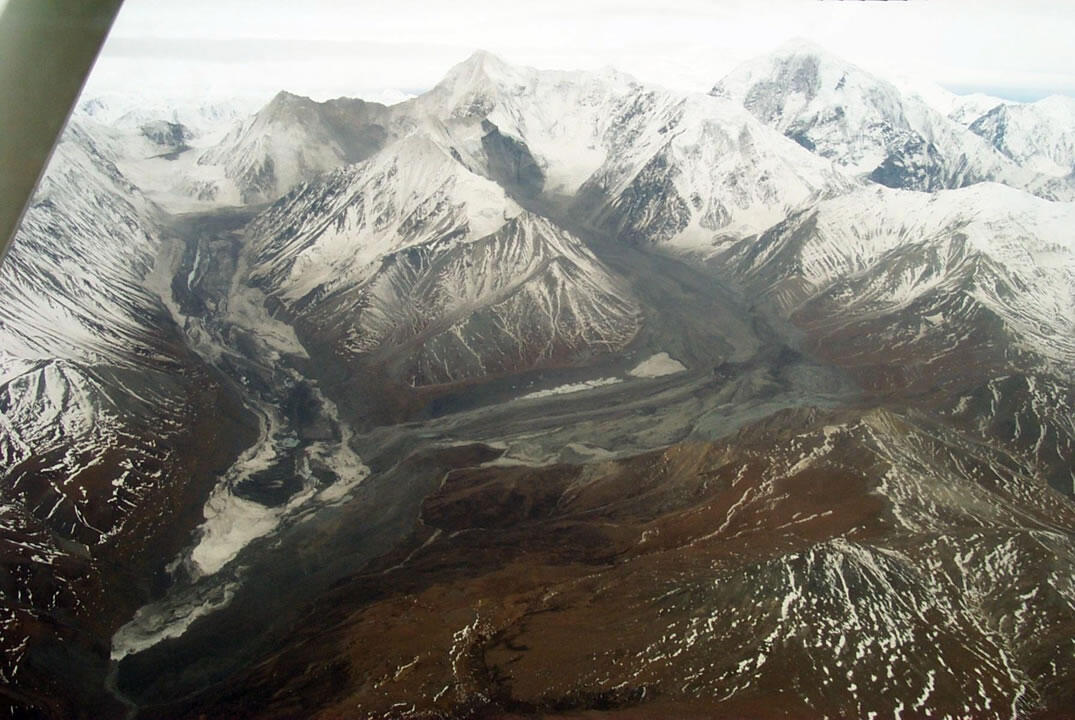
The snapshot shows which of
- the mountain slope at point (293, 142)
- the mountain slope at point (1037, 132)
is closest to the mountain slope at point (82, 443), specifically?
the mountain slope at point (293, 142)

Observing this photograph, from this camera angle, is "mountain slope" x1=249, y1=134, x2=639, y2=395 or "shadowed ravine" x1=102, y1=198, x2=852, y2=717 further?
"mountain slope" x1=249, y1=134, x2=639, y2=395

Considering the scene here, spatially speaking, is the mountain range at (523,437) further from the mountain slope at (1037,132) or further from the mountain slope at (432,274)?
the mountain slope at (1037,132)

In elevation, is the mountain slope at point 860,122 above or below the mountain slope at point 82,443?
below

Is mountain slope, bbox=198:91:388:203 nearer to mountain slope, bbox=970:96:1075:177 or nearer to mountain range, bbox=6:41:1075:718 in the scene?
mountain range, bbox=6:41:1075:718

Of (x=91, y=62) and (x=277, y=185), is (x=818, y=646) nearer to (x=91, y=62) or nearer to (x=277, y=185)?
(x=91, y=62)

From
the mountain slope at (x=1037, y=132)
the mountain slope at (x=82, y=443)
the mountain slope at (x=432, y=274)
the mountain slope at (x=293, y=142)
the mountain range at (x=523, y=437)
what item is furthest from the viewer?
the mountain slope at (x=1037, y=132)

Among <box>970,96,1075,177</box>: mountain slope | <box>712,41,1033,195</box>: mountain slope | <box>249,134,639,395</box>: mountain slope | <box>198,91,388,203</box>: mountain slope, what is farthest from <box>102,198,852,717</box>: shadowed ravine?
<box>970,96,1075,177</box>: mountain slope

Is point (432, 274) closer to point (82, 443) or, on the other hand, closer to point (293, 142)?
point (82, 443)

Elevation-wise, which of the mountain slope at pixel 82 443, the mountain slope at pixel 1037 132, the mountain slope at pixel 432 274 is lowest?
the mountain slope at pixel 1037 132

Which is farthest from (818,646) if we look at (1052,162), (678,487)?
(1052,162)
